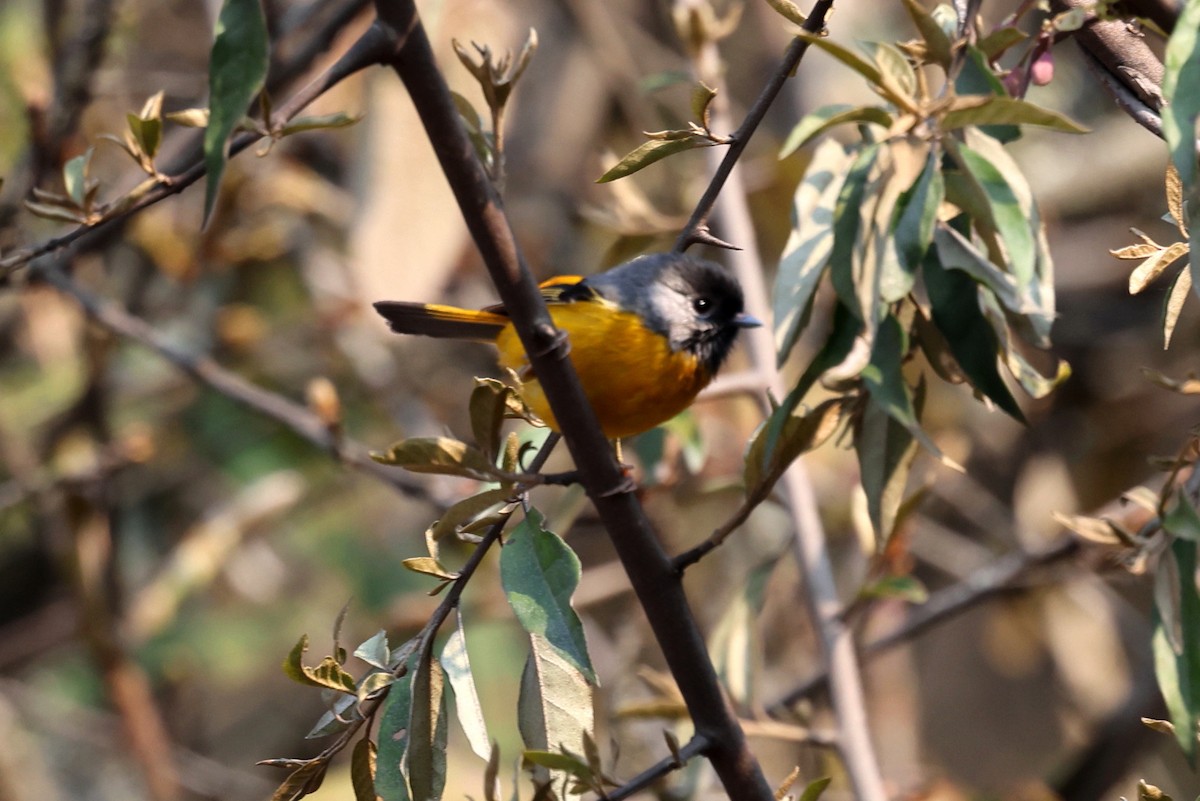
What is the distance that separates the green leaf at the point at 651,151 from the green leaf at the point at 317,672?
0.71 metres

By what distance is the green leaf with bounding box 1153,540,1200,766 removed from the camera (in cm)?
155

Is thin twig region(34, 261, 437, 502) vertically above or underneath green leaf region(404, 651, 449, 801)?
underneath

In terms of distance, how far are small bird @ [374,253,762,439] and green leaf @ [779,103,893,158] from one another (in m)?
1.33

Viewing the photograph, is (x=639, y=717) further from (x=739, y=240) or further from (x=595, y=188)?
(x=595, y=188)

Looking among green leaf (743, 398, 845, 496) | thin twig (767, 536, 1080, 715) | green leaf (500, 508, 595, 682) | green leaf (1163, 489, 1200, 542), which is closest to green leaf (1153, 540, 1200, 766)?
green leaf (1163, 489, 1200, 542)

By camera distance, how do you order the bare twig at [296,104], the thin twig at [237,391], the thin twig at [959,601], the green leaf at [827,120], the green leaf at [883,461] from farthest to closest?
1. the thin twig at [237,391]
2. the thin twig at [959,601]
3. the green leaf at [883,461]
4. the bare twig at [296,104]
5. the green leaf at [827,120]

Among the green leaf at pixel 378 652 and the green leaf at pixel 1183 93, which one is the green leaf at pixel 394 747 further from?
the green leaf at pixel 1183 93

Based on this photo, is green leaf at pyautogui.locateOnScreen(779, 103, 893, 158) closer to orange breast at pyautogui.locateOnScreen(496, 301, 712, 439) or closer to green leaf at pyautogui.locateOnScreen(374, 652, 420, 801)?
green leaf at pyautogui.locateOnScreen(374, 652, 420, 801)

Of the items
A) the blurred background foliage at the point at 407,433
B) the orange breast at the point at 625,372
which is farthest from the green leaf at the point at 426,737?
the blurred background foliage at the point at 407,433

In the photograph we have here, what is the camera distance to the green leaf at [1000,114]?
1237mm

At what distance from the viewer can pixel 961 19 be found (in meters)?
1.58

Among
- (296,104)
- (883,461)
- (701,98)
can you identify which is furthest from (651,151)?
(883,461)

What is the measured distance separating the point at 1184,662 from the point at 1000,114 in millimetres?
804

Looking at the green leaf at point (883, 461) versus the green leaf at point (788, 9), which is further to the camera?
the green leaf at point (883, 461)
